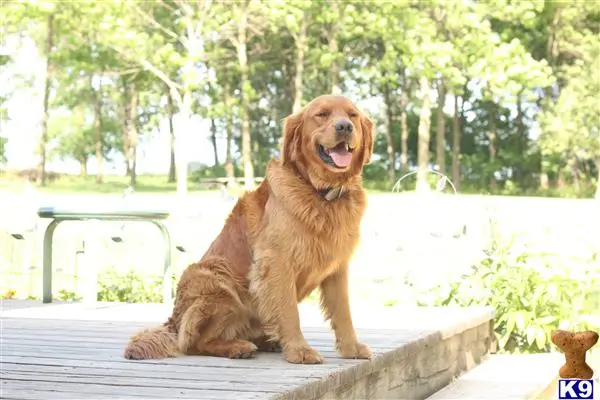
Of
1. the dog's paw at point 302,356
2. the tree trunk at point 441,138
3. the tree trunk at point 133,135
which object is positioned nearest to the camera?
the dog's paw at point 302,356

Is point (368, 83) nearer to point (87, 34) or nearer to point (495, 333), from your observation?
point (87, 34)

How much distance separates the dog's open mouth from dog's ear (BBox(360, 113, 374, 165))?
13 centimetres

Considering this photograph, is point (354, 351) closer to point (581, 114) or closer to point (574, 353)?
point (574, 353)

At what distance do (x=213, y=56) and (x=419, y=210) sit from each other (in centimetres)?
1803

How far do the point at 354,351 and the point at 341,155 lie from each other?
78 cm

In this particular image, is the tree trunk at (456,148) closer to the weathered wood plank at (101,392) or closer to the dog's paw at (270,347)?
the dog's paw at (270,347)

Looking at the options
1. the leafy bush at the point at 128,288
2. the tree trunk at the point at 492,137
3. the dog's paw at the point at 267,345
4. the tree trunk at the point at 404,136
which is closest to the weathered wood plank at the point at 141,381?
the dog's paw at the point at 267,345

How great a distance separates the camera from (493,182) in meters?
31.3

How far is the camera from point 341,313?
135 inches

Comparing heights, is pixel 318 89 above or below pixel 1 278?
above

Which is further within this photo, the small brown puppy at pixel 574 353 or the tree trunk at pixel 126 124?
the tree trunk at pixel 126 124

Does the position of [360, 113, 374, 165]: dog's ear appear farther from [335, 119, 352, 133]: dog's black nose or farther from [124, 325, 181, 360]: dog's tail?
[124, 325, 181, 360]: dog's tail

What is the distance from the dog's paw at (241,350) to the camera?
3.37 meters

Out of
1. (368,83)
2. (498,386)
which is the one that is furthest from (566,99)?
(498,386)
